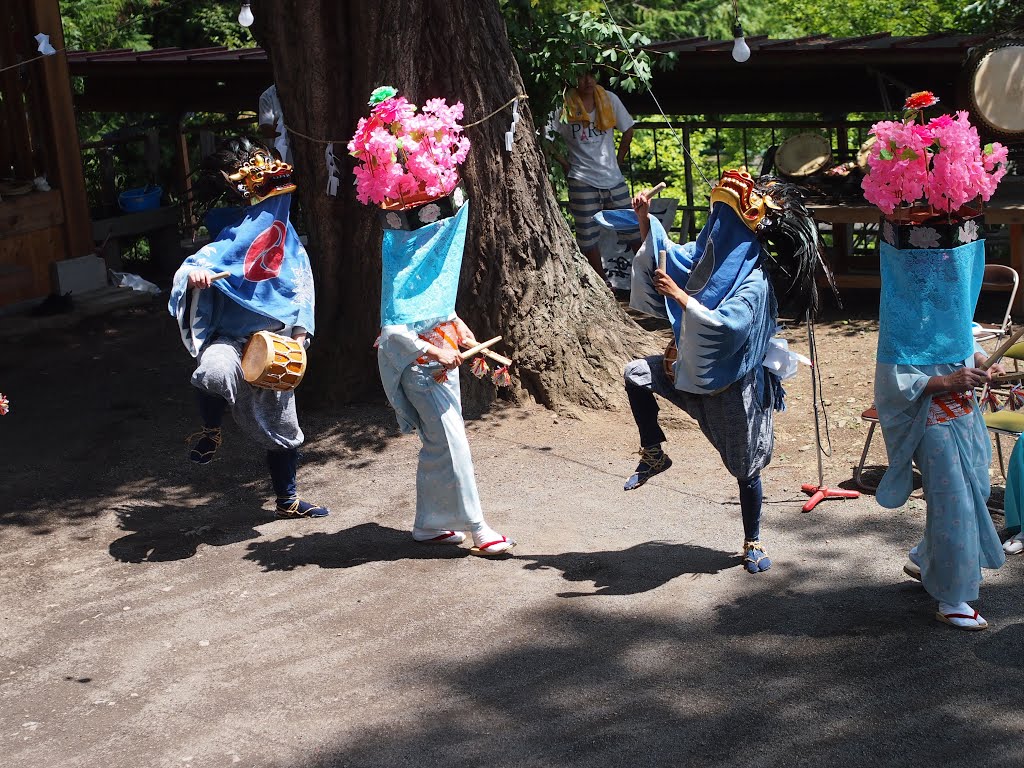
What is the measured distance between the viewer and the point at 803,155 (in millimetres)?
10477

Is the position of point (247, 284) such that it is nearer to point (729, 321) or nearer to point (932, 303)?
point (729, 321)

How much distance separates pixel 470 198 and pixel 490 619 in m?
3.42

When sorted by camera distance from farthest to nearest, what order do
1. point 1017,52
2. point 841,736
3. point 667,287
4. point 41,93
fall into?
point 41,93 → point 1017,52 → point 667,287 → point 841,736

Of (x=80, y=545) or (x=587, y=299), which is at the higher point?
(x=587, y=299)

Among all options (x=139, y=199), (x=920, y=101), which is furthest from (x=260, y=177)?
(x=139, y=199)

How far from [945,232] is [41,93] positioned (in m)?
9.02

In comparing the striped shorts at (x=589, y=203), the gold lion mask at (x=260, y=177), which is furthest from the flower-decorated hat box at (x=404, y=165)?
the striped shorts at (x=589, y=203)

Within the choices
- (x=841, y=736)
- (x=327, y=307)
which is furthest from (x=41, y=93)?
(x=841, y=736)

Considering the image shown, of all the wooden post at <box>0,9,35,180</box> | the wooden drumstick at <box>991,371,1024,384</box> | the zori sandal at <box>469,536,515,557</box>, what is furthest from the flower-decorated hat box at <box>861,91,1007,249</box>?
the wooden post at <box>0,9,35,180</box>

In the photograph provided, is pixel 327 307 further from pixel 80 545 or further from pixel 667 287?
pixel 667 287

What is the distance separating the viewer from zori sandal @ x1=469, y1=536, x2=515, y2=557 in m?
5.71

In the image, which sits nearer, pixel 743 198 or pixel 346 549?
pixel 743 198

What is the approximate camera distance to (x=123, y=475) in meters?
7.16

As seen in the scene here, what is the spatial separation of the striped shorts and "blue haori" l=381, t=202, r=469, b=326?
525cm
